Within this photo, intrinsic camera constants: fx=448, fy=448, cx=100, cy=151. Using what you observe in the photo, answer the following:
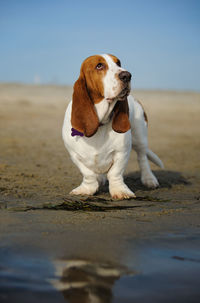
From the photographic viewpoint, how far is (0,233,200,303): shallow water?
1897 millimetres

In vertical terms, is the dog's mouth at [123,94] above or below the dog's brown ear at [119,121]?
above

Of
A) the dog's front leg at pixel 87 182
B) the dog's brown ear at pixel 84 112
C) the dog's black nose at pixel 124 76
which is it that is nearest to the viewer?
the dog's black nose at pixel 124 76

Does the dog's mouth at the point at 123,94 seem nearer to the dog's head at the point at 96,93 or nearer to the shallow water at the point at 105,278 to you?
the dog's head at the point at 96,93

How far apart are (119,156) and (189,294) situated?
120 inches

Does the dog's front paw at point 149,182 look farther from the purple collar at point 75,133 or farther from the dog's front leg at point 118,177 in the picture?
the purple collar at point 75,133

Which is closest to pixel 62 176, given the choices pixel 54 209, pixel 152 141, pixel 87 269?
pixel 54 209

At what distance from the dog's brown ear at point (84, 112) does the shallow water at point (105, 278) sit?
210 cm

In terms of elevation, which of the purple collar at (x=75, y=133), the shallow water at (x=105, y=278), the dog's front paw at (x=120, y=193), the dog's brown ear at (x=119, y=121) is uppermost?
the dog's brown ear at (x=119, y=121)

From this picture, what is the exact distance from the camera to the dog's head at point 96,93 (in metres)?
4.33

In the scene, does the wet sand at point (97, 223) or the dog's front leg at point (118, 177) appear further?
the dog's front leg at point (118, 177)

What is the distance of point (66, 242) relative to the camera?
9.03 feet

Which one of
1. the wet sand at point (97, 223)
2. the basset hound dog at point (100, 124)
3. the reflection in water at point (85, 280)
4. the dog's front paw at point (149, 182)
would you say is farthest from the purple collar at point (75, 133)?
the reflection in water at point (85, 280)

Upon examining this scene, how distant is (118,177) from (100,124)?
0.68 meters

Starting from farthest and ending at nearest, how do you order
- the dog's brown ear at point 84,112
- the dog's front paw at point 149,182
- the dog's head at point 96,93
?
1. the dog's front paw at point 149,182
2. the dog's brown ear at point 84,112
3. the dog's head at point 96,93
